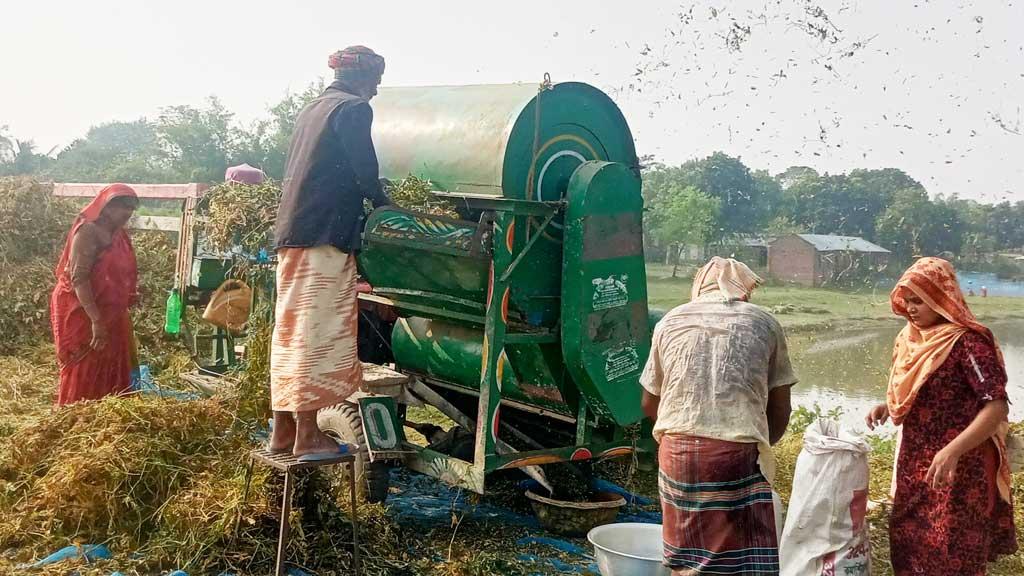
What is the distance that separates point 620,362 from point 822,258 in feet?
38.7

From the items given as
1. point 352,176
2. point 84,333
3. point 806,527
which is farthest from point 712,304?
point 84,333

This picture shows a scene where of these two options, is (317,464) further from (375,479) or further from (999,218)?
(999,218)

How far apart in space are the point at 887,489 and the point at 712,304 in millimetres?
3462

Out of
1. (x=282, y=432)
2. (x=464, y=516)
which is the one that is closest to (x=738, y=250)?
(x=464, y=516)

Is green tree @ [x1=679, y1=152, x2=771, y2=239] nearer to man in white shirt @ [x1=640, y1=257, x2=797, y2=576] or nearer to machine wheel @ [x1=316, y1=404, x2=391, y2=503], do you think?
machine wheel @ [x1=316, y1=404, x2=391, y2=503]

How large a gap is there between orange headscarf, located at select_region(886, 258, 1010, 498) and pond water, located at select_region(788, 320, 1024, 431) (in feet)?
14.7

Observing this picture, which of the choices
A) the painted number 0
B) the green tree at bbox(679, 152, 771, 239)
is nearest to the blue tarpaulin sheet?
the painted number 0

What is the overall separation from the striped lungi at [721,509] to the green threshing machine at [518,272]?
4.89ft

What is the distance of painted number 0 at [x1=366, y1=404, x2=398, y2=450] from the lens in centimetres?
494

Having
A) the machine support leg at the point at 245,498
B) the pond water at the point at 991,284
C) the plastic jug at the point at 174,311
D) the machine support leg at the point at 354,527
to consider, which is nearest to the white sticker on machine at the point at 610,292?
the machine support leg at the point at 354,527

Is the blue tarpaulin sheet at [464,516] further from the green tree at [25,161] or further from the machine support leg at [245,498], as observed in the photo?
the green tree at [25,161]

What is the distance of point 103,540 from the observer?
438cm

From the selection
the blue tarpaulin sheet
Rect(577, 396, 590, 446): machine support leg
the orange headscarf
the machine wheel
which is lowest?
the blue tarpaulin sheet

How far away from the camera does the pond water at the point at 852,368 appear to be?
349 inches
